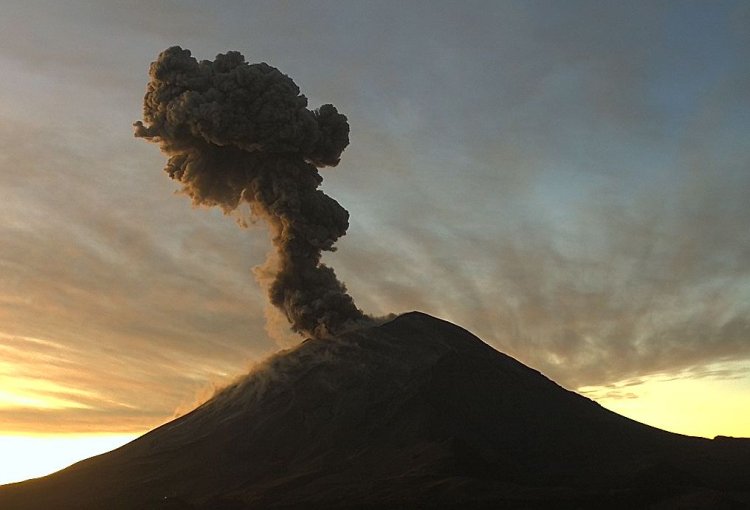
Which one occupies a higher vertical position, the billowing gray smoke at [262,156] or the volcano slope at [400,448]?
the billowing gray smoke at [262,156]

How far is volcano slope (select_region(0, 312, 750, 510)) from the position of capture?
57625mm

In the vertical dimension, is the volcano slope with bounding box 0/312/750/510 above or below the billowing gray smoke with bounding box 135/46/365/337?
below

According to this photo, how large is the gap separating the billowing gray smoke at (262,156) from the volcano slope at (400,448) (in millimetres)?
7342

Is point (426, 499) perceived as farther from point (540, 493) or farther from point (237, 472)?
point (237, 472)

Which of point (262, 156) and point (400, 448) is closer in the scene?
point (400, 448)

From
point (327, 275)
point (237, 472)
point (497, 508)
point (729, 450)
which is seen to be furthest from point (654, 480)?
point (327, 275)

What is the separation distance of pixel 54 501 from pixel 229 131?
41.6 metres

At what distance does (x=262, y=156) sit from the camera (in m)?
90.8

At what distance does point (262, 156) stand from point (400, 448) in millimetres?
38207

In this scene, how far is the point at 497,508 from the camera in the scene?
51.7 meters

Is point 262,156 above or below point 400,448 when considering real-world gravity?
above

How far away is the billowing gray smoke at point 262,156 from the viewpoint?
286 feet

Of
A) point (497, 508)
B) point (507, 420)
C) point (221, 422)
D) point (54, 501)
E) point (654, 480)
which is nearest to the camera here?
point (497, 508)

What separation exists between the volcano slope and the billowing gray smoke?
24.1 feet
